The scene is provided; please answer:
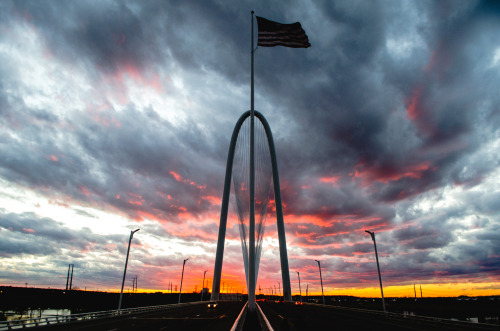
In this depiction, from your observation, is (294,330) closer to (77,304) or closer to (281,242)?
(281,242)

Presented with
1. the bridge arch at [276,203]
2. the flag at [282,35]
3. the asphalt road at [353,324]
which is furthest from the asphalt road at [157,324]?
the bridge arch at [276,203]

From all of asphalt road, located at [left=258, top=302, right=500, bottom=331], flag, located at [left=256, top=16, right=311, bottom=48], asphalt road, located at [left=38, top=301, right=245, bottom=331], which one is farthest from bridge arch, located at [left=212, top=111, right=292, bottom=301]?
flag, located at [left=256, top=16, right=311, bottom=48]

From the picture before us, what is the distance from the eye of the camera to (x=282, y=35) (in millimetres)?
28281

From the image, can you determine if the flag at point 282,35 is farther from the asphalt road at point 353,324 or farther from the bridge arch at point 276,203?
the bridge arch at point 276,203

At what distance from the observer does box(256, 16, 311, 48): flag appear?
2781 centimetres

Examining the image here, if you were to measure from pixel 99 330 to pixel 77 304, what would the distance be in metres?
136

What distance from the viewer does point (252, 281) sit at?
27703 mm

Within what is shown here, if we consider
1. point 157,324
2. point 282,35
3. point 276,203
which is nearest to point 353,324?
point 157,324

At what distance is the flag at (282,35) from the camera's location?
27.8 metres

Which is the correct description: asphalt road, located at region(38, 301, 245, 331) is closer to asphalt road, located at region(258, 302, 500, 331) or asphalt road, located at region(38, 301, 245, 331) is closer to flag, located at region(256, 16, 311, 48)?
asphalt road, located at region(258, 302, 500, 331)

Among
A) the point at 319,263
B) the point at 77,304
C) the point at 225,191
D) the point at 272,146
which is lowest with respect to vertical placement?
the point at 77,304

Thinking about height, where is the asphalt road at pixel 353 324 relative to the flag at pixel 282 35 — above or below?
below

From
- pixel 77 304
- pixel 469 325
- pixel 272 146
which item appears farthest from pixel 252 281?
pixel 77 304

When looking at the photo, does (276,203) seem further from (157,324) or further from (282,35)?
(282,35)
